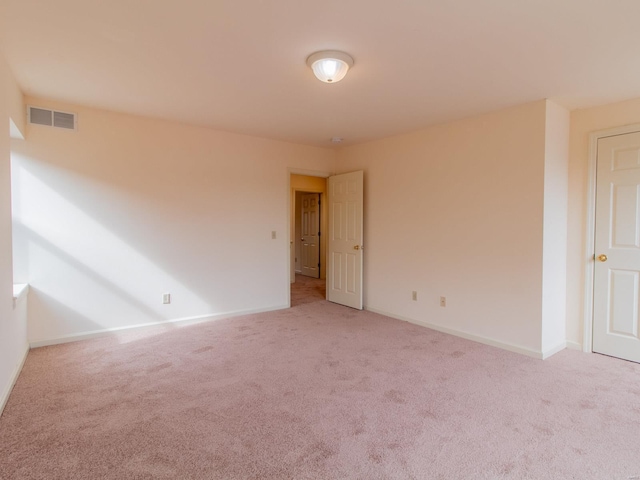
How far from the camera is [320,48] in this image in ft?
7.89

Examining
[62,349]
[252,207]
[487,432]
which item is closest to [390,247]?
[252,207]

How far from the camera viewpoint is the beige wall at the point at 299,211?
24.0 ft

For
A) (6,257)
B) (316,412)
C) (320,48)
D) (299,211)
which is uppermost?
(320,48)

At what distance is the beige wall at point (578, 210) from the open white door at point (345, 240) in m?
2.44

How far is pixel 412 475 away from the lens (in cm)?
178

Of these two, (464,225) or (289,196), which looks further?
(289,196)

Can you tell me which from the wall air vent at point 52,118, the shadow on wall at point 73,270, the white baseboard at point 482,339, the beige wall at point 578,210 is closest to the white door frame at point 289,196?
the white baseboard at point 482,339

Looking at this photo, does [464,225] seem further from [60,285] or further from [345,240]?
[60,285]

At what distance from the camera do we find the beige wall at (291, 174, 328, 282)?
24.0ft

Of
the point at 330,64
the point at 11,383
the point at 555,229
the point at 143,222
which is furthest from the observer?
the point at 143,222

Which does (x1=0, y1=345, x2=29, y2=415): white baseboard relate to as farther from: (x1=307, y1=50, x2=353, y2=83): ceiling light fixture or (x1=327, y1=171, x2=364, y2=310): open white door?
(x1=327, y1=171, x2=364, y2=310): open white door

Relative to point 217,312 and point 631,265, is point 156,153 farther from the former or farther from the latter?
point 631,265

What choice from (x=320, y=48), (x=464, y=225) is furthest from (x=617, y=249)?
(x=320, y=48)

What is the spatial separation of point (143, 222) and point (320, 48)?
9.25 feet
